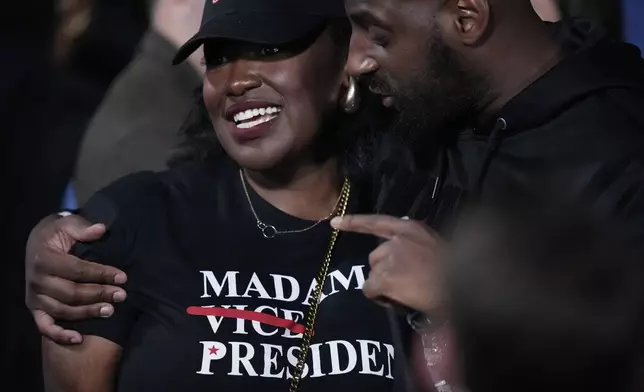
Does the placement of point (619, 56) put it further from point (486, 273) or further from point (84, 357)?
point (84, 357)

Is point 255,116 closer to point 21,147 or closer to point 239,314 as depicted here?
point 239,314

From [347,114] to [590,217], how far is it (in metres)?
0.30

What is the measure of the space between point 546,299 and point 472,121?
0.65 feet

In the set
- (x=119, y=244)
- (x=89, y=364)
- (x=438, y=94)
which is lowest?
(x=89, y=364)

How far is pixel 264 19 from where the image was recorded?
2.97ft

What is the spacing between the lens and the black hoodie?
776 millimetres

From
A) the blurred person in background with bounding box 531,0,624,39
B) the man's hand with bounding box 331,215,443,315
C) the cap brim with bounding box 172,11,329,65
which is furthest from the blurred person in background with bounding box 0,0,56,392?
the blurred person in background with bounding box 531,0,624,39

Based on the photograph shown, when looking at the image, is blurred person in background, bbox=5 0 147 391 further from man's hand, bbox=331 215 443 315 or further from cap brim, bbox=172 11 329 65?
man's hand, bbox=331 215 443 315

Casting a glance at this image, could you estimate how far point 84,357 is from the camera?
911 mm

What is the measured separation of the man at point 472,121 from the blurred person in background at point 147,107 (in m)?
0.15

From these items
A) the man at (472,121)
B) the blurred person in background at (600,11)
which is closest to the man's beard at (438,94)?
the man at (472,121)

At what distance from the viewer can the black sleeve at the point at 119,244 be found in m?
0.90

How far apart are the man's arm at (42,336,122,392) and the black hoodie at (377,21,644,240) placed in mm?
364

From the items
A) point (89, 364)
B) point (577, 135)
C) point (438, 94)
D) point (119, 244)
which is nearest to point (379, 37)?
point (438, 94)
